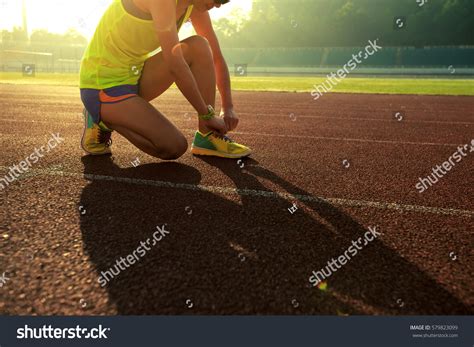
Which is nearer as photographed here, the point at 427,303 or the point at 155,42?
the point at 427,303

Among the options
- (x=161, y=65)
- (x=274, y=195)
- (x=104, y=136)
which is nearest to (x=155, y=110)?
(x=161, y=65)

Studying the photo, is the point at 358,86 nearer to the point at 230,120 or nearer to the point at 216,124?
the point at 230,120

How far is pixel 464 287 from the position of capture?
6.41 feet

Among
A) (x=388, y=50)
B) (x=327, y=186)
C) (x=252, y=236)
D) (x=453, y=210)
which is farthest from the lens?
(x=388, y=50)

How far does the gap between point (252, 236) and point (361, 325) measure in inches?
36.0

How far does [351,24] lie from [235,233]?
6555cm

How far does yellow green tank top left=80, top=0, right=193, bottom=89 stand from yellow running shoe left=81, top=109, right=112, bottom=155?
37cm

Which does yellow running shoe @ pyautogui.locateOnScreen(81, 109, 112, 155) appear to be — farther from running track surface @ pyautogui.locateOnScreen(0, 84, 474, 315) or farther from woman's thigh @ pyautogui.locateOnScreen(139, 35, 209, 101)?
woman's thigh @ pyautogui.locateOnScreen(139, 35, 209, 101)

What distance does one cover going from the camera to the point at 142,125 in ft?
12.4

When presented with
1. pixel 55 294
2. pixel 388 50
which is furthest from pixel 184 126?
pixel 388 50

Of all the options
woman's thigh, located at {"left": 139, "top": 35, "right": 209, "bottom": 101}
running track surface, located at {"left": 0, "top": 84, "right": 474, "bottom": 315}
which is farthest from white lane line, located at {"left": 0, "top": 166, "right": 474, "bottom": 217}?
woman's thigh, located at {"left": 139, "top": 35, "right": 209, "bottom": 101}

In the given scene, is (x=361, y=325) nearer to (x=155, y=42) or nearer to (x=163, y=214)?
(x=163, y=214)

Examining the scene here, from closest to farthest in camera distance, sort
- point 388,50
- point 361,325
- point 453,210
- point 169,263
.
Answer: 1. point 361,325
2. point 169,263
3. point 453,210
4. point 388,50

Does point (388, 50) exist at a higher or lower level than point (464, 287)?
lower
